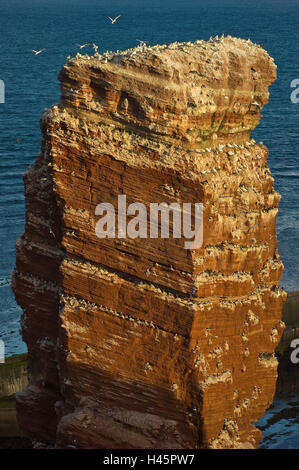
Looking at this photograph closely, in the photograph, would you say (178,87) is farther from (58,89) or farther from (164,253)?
(58,89)

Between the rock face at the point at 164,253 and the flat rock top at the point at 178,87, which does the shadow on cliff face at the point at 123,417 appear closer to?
the rock face at the point at 164,253

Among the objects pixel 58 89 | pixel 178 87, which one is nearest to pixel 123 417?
pixel 178 87

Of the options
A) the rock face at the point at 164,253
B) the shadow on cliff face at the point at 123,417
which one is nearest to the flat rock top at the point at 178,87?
the rock face at the point at 164,253

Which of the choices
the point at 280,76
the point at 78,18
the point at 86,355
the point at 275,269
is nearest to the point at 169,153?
the point at 275,269

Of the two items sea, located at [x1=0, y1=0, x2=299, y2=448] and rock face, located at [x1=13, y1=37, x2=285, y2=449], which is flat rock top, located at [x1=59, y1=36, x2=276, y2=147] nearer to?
rock face, located at [x1=13, y1=37, x2=285, y2=449]

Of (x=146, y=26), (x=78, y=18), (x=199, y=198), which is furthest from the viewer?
(x=78, y=18)

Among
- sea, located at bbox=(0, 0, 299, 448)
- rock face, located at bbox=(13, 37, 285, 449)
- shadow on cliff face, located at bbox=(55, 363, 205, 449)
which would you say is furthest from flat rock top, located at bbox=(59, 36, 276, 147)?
sea, located at bbox=(0, 0, 299, 448)

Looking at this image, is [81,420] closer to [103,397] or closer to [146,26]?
[103,397]
